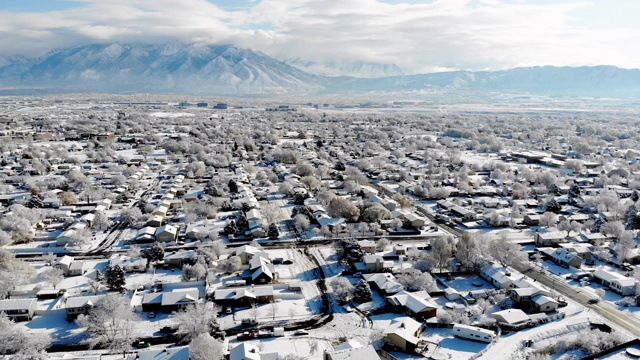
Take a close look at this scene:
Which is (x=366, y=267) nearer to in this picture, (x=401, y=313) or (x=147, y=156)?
(x=401, y=313)

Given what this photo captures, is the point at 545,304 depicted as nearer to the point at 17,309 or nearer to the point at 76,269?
the point at 17,309

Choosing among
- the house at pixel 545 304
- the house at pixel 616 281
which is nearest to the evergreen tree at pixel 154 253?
the house at pixel 545 304

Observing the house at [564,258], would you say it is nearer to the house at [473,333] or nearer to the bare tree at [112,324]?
the house at [473,333]

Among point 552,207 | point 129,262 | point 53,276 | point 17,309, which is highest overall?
point 552,207

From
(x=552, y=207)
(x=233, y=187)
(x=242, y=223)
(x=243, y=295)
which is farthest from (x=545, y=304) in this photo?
(x=233, y=187)

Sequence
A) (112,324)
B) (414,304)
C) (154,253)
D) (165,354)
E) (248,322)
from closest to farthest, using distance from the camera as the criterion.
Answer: (165,354)
(112,324)
(248,322)
(414,304)
(154,253)

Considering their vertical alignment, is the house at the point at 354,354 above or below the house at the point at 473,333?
above

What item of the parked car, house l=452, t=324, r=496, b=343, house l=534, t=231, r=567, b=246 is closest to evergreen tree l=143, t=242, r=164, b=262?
the parked car
